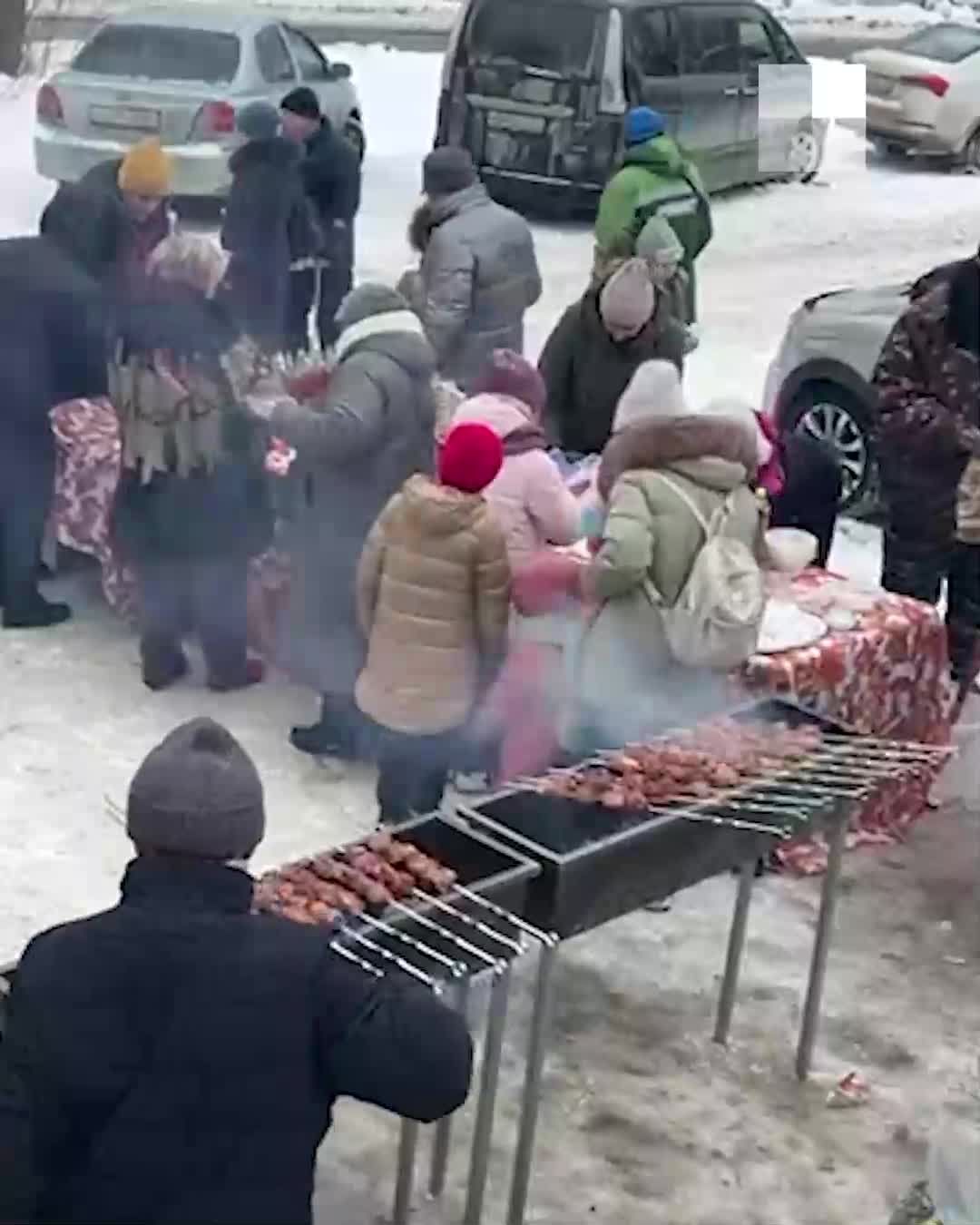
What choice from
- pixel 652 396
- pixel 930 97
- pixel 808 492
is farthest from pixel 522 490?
pixel 930 97

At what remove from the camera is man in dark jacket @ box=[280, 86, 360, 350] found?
10.9m

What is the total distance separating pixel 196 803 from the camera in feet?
10.8

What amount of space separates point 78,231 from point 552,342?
1.81 m

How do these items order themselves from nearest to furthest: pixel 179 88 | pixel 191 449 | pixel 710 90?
pixel 191 449, pixel 179 88, pixel 710 90

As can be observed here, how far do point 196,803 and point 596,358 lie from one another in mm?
4719

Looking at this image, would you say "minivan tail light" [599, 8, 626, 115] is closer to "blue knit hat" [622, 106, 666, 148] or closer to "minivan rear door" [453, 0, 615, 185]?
"minivan rear door" [453, 0, 615, 185]

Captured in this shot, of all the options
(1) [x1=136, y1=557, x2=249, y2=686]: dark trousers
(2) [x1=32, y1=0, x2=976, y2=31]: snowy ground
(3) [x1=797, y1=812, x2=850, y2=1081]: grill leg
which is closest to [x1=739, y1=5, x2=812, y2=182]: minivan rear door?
(2) [x1=32, y1=0, x2=976, y2=31]: snowy ground

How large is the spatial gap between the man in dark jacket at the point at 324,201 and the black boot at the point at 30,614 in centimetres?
296

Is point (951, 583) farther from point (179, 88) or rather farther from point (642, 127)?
point (179, 88)

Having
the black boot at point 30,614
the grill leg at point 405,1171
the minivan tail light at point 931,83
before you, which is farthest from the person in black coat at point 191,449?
the minivan tail light at point 931,83

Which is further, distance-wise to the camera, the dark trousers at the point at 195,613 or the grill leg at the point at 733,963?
the dark trousers at the point at 195,613

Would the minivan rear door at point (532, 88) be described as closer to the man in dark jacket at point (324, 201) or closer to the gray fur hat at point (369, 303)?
the man in dark jacket at point (324, 201)

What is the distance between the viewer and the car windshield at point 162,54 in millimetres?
16031

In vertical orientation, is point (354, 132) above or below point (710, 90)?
below
